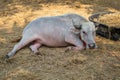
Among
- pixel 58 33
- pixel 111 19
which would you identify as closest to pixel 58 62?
pixel 58 33

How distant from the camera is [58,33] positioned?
656cm

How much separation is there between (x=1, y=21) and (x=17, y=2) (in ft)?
7.87

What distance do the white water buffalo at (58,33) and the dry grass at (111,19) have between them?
77 centimetres

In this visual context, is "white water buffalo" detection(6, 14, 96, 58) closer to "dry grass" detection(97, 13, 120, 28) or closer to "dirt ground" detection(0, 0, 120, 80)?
"dirt ground" detection(0, 0, 120, 80)

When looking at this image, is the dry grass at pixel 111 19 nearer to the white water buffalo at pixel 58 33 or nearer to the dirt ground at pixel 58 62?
the dirt ground at pixel 58 62

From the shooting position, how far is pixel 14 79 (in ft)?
17.0

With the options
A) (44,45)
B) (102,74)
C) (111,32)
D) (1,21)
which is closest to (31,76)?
(102,74)

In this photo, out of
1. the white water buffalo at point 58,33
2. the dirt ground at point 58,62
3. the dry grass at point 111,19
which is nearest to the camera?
the dirt ground at point 58,62

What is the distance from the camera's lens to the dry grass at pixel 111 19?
7.07 metres

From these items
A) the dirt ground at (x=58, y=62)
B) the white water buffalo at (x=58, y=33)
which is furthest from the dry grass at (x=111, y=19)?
the white water buffalo at (x=58, y=33)

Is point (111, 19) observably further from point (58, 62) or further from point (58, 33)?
point (58, 62)

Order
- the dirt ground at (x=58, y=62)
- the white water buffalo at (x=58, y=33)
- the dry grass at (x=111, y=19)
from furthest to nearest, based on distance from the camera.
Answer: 1. the dry grass at (x=111, y=19)
2. the white water buffalo at (x=58, y=33)
3. the dirt ground at (x=58, y=62)

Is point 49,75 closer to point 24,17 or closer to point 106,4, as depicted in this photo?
point 24,17

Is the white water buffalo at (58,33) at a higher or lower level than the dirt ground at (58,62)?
higher
